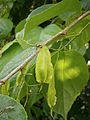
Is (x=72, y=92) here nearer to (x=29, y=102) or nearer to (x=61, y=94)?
(x=61, y=94)

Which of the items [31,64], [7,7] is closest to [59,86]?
[31,64]

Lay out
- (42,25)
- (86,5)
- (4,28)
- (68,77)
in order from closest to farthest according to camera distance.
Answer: (68,77)
(86,5)
(4,28)
(42,25)

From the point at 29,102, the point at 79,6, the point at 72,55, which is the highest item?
the point at 79,6

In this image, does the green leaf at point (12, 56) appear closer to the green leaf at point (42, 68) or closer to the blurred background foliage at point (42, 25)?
the green leaf at point (42, 68)

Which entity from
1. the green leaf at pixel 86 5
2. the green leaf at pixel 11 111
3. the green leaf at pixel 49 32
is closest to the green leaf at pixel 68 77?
the green leaf at pixel 49 32

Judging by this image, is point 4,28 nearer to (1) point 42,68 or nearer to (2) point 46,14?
(2) point 46,14

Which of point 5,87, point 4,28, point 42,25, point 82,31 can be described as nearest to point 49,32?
point 82,31

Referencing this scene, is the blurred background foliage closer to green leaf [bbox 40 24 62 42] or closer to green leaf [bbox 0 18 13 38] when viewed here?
green leaf [bbox 0 18 13 38]

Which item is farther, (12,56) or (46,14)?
(12,56)
